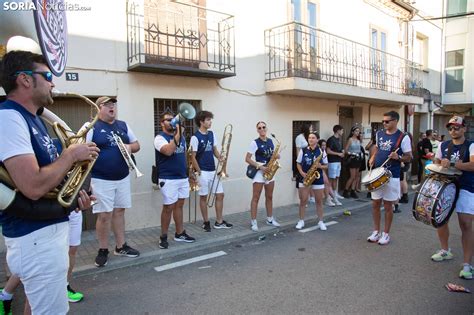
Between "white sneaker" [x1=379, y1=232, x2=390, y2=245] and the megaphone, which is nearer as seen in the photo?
the megaphone

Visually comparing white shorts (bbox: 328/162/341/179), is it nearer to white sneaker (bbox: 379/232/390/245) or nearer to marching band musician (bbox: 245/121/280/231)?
marching band musician (bbox: 245/121/280/231)

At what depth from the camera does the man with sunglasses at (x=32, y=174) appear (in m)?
1.85

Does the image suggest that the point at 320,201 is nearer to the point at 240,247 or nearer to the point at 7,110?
the point at 240,247

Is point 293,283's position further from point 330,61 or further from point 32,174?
point 330,61

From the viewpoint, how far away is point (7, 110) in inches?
75.2

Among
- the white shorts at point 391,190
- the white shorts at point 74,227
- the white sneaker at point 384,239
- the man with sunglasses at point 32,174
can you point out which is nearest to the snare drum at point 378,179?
the white shorts at point 391,190

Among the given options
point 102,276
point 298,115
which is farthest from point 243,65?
point 102,276

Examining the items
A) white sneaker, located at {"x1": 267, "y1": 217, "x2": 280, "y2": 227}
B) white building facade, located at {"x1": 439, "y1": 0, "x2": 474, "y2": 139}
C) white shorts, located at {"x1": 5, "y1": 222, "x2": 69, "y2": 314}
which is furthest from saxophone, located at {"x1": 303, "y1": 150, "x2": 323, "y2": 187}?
white building facade, located at {"x1": 439, "y1": 0, "x2": 474, "y2": 139}

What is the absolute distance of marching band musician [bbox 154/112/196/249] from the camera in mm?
5125

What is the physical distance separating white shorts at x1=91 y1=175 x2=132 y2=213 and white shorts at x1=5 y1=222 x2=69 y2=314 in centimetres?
233

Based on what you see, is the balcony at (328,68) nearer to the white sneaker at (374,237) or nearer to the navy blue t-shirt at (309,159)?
the navy blue t-shirt at (309,159)

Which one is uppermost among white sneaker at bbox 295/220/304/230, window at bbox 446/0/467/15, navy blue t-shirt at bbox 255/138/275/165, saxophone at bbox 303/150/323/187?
window at bbox 446/0/467/15

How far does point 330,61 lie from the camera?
376 inches

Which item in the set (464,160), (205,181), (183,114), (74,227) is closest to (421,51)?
(464,160)
